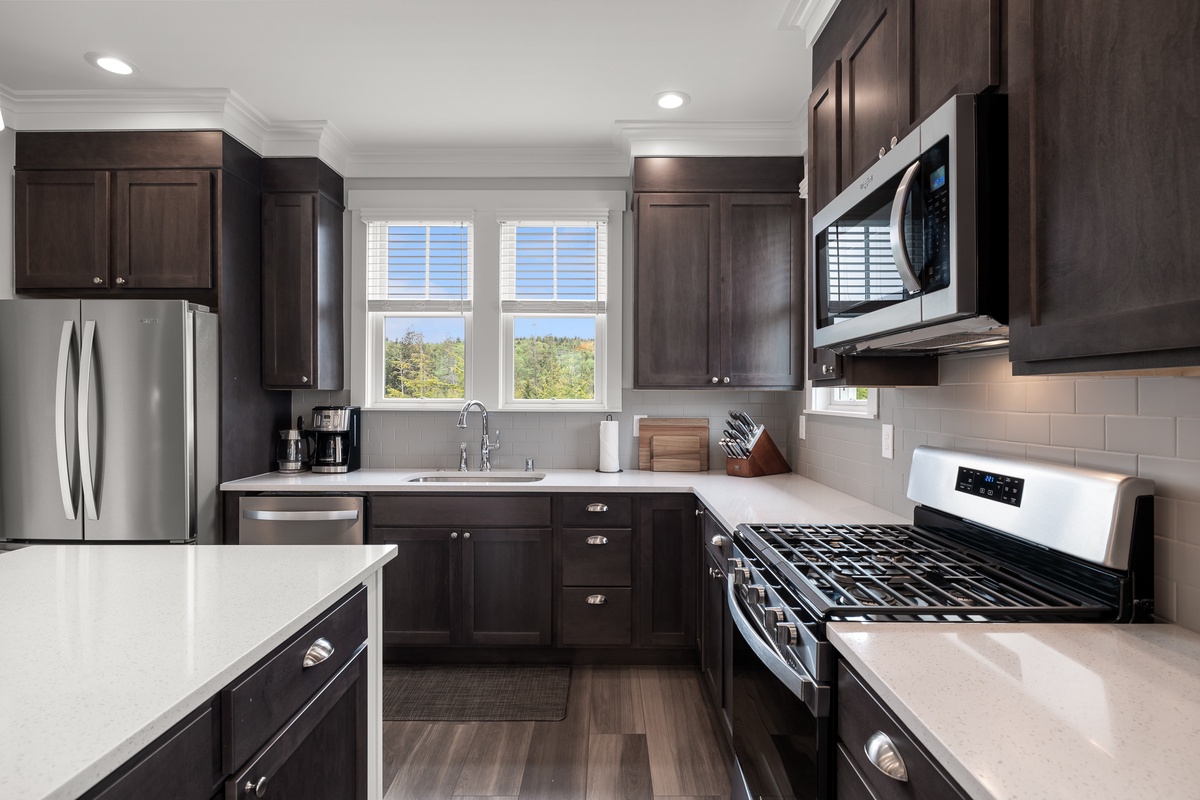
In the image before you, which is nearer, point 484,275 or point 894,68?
point 894,68

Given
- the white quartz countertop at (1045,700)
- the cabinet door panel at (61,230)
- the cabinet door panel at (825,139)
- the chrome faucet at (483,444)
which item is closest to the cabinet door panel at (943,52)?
the cabinet door panel at (825,139)

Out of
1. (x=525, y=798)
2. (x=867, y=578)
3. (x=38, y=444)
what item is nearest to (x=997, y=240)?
(x=867, y=578)

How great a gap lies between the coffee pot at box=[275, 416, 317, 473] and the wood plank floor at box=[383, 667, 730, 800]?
4.84 feet

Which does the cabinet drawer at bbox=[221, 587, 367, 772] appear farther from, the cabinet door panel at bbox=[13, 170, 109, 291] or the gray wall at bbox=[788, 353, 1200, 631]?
the cabinet door panel at bbox=[13, 170, 109, 291]

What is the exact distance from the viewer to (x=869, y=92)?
5.30 feet

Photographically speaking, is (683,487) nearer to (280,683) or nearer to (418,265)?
(418,265)

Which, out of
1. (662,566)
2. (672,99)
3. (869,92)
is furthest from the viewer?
(662,566)

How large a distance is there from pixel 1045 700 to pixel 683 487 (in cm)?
207

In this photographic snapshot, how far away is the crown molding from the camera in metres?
1.99

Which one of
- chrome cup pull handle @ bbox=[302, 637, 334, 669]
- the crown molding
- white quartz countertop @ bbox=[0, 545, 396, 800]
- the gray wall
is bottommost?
chrome cup pull handle @ bbox=[302, 637, 334, 669]

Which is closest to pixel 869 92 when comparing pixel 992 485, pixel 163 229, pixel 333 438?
pixel 992 485

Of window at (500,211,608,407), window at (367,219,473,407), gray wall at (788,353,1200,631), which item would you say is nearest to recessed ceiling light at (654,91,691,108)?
window at (500,211,608,407)

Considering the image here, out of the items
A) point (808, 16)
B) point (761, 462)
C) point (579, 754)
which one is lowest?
point (579, 754)

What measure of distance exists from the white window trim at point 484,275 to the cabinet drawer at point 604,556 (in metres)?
0.81
